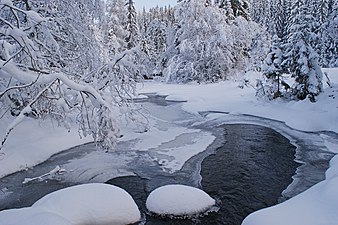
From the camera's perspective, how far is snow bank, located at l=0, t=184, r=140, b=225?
5043mm

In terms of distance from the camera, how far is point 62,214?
17.2ft

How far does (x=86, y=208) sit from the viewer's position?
555 cm

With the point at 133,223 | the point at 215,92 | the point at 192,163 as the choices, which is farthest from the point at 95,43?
the point at 215,92

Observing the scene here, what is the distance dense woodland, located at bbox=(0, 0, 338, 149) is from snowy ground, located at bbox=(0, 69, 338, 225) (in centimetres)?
66

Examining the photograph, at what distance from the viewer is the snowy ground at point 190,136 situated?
6.06m

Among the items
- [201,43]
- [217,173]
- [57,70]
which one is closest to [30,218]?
[57,70]

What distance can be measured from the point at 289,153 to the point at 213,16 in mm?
21657

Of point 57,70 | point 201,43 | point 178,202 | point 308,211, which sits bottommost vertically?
point 178,202

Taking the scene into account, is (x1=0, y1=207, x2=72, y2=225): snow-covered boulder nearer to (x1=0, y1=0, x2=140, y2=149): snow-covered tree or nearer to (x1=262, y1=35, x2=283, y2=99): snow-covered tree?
(x1=0, y1=0, x2=140, y2=149): snow-covered tree

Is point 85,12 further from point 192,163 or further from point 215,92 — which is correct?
point 215,92

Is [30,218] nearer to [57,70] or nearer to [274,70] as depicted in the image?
[57,70]

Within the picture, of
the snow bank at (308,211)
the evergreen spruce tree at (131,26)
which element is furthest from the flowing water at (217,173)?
the evergreen spruce tree at (131,26)

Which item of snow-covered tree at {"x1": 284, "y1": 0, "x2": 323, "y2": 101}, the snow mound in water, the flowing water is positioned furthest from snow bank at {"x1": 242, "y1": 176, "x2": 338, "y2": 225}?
snow-covered tree at {"x1": 284, "y1": 0, "x2": 323, "y2": 101}

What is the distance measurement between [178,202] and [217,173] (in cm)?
247
